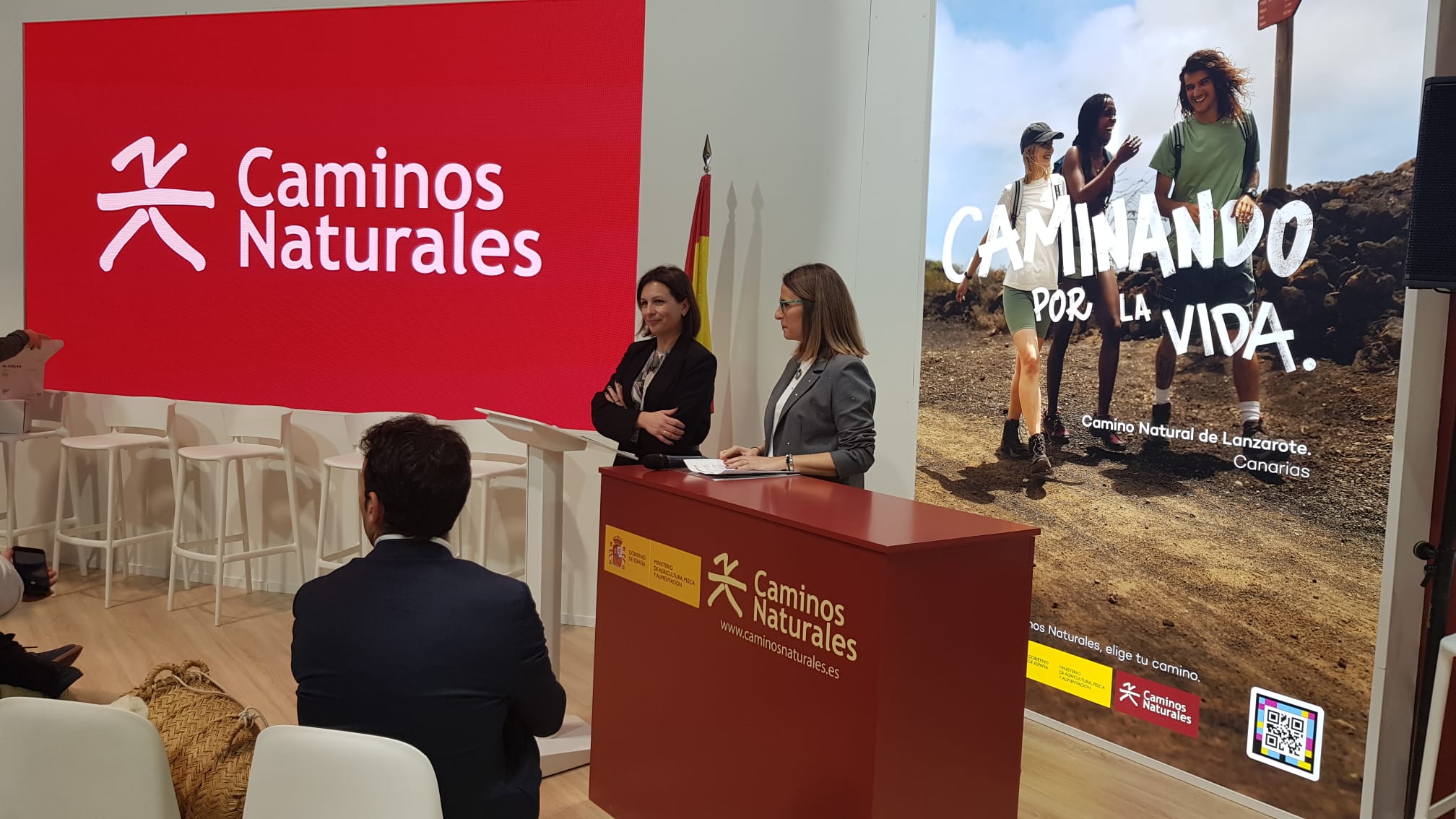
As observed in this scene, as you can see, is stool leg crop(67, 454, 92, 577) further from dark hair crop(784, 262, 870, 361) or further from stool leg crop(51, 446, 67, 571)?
dark hair crop(784, 262, 870, 361)

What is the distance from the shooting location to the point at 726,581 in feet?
7.32

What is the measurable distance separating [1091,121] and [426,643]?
3.03m

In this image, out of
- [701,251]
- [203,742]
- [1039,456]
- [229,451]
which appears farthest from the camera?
[229,451]

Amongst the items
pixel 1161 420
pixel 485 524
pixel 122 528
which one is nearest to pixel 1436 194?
pixel 1161 420

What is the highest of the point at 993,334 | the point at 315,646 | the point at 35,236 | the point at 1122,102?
the point at 1122,102

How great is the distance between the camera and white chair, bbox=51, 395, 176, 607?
499 centimetres

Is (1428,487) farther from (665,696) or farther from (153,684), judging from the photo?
(153,684)

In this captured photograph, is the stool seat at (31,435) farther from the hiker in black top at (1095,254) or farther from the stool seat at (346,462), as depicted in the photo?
the hiker in black top at (1095,254)

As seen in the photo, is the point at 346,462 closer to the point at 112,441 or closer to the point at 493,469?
the point at 493,469

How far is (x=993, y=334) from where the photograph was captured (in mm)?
3912

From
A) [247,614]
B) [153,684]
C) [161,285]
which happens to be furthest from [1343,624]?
[161,285]

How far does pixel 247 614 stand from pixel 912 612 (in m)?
4.10

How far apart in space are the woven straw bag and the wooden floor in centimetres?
96

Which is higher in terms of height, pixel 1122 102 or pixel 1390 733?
pixel 1122 102
